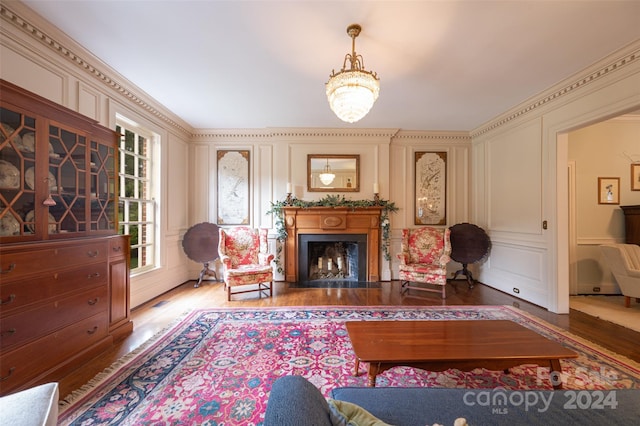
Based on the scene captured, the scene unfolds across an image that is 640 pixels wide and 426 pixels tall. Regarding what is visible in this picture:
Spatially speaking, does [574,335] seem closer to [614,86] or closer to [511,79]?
[614,86]

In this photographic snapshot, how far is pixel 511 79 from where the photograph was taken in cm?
306

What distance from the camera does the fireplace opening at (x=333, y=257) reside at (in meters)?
4.68

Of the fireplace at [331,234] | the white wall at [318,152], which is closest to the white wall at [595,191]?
the white wall at [318,152]

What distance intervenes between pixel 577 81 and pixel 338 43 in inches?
112

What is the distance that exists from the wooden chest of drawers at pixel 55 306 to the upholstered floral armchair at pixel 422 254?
12.2 feet

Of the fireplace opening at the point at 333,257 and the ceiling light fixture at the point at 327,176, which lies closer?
the fireplace opening at the point at 333,257

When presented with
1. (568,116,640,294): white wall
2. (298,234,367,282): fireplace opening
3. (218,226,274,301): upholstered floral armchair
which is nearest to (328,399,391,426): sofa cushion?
(218,226,274,301): upholstered floral armchair

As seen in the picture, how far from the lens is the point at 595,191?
13.2 feet

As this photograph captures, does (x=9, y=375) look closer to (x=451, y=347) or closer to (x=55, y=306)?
(x=55, y=306)

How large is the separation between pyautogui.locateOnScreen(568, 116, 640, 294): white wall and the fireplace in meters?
3.08

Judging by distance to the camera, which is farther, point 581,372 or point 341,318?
point 341,318

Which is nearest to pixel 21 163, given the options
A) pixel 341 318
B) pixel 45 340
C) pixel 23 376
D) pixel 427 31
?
pixel 45 340

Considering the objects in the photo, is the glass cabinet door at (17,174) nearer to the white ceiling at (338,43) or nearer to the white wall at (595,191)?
the white ceiling at (338,43)

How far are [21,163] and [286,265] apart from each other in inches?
138
